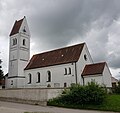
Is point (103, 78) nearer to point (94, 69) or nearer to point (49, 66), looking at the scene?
point (94, 69)

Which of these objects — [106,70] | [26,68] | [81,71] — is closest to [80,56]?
[81,71]

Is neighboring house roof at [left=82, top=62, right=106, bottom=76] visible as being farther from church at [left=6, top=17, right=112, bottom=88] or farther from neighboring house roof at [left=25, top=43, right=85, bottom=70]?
neighboring house roof at [left=25, top=43, right=85, bottom=70]

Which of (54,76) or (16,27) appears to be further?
(16,27)

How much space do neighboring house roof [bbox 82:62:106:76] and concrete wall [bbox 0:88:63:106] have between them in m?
12.6

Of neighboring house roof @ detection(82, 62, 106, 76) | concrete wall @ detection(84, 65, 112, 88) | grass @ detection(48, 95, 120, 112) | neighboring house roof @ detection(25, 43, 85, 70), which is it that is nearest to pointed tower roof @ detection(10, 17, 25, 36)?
neighboring house roof @ detection(25, 43, 85, 70)

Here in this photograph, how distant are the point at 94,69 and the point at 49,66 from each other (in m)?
11.2

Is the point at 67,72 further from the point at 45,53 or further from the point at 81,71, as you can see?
the point at 45,53

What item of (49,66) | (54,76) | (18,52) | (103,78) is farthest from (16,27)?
(103,78)

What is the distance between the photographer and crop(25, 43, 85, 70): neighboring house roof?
4526 cm

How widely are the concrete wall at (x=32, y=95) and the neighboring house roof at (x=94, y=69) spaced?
41.4ft

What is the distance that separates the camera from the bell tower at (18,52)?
5317cm

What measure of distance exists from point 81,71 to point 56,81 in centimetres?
633

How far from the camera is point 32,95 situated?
→ 101 ft

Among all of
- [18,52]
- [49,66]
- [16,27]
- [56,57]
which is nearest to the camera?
[49,66]
